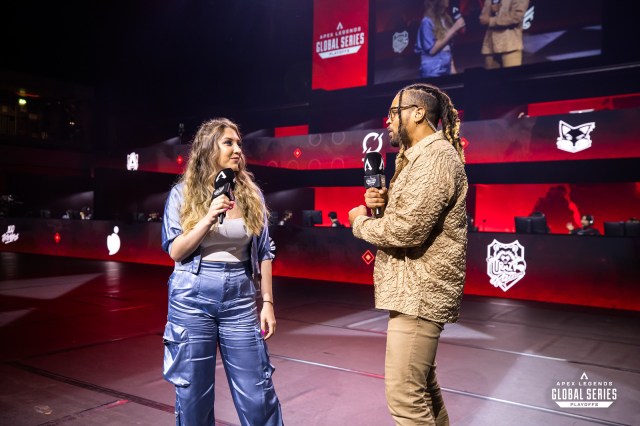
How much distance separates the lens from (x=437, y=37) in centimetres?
1569

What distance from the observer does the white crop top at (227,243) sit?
215 centimetres

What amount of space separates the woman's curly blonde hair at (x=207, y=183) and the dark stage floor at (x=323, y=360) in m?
1.50

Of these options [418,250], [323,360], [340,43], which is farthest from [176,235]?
[340,43]

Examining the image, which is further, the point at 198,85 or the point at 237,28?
the point at 198,85

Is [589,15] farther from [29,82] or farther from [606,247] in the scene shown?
[29,82]

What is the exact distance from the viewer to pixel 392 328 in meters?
1.95

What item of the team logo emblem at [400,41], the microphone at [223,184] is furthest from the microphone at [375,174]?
the team logo emblem at [400,41]

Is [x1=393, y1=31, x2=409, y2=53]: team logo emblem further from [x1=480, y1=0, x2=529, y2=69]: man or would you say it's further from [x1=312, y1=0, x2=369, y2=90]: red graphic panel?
[x1=480, y1=0, x2=529, y2=69]: man

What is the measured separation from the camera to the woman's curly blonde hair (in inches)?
86.1

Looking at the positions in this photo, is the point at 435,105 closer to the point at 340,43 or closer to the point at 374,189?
the point at 374,189

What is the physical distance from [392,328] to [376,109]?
1634 cm

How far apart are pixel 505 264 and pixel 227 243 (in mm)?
6637

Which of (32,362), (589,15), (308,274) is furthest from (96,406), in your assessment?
(589,15)

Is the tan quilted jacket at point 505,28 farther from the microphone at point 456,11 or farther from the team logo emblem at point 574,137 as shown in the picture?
the team logo emblem at point 574,137
